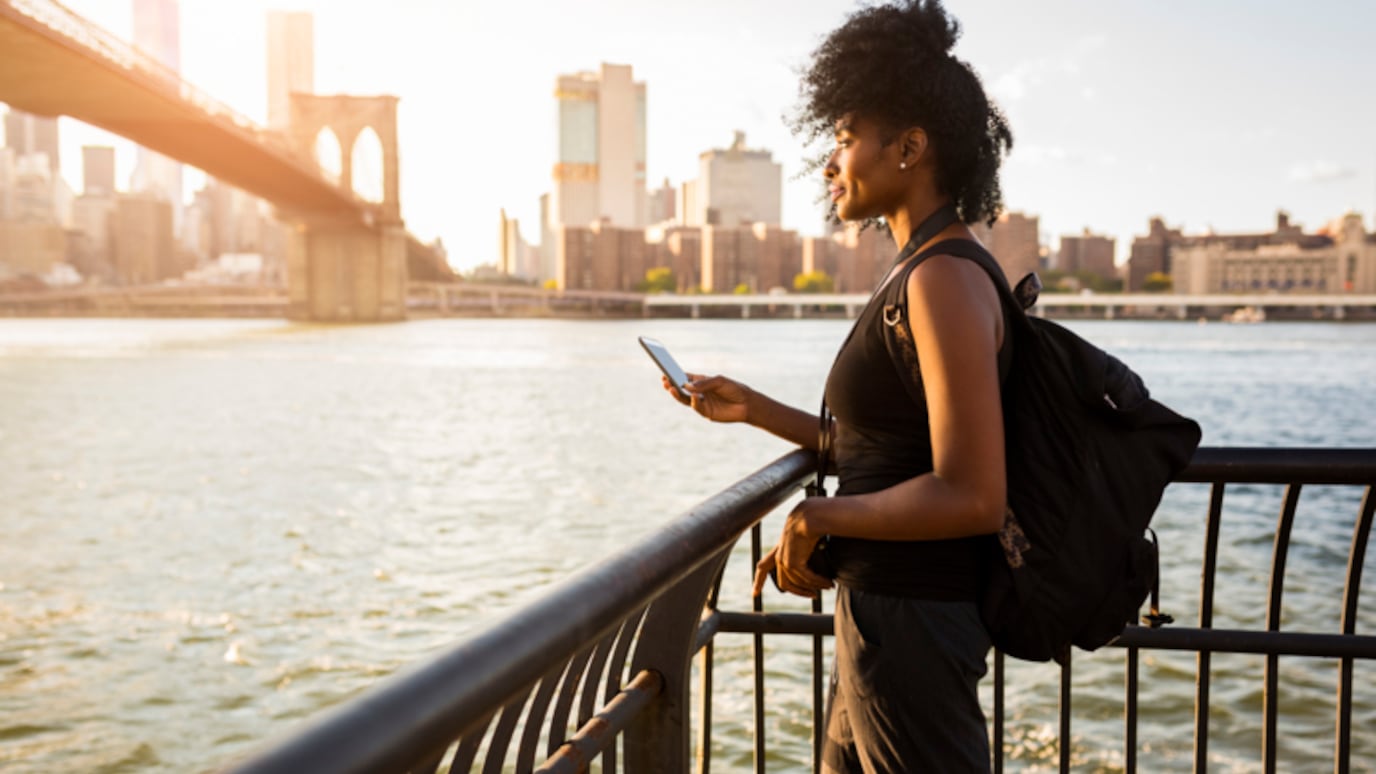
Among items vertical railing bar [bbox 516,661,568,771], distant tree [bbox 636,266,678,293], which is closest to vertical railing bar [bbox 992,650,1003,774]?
vertical railing bar [bbox 516,661,568,771]

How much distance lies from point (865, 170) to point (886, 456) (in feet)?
1.33

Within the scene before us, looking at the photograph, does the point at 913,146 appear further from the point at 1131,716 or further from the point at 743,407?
the point at 1131,716

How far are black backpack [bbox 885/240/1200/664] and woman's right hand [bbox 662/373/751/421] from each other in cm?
62

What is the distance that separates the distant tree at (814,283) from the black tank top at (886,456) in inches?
5406

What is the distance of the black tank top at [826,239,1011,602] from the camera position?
168 cm

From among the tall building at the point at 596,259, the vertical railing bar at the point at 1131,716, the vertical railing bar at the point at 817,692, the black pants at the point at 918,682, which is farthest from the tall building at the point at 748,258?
the black pants at the point at 918,682

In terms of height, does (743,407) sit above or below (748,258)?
below

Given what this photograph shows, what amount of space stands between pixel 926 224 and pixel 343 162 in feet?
254

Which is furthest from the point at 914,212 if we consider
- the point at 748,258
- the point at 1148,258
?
the point at 1148,258

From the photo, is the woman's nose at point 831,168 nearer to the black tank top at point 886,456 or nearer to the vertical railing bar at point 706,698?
the black tank top at point 886,456

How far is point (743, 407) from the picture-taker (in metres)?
2.25

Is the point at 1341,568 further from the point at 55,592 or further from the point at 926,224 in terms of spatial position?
the point at 926,224

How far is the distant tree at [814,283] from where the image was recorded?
454 feet

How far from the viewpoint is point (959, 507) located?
1.58 meters
